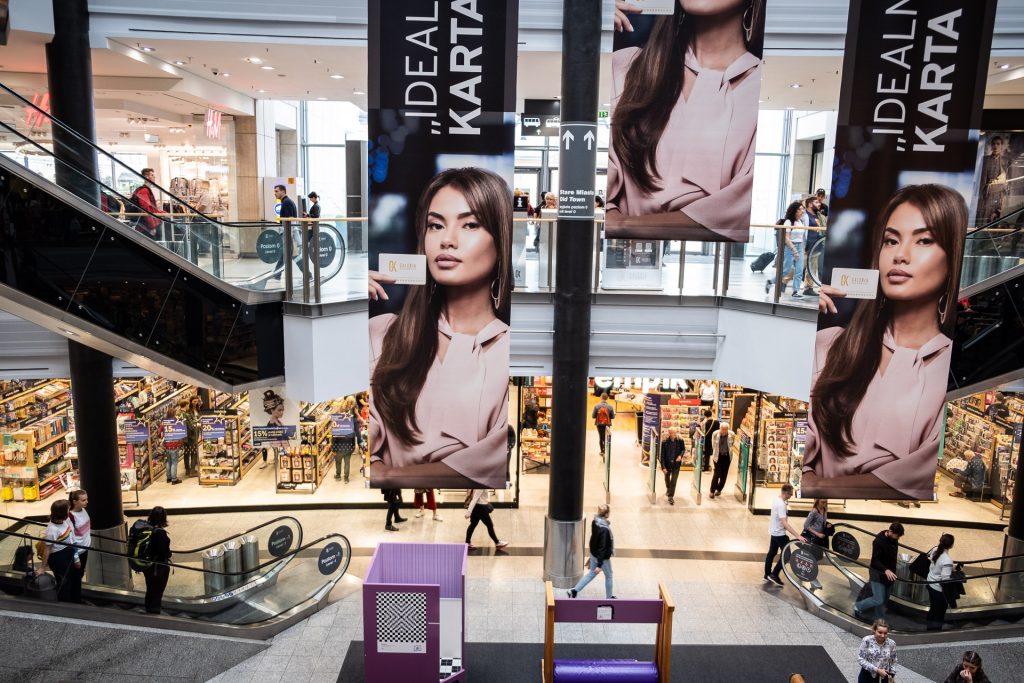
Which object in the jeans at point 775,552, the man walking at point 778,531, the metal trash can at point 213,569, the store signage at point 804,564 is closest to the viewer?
the metal trash can at point 213,569

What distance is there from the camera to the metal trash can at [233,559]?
810 centimetres

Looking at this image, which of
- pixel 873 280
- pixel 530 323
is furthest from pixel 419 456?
pixel 873 280

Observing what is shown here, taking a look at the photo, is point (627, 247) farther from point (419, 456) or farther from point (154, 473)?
point (154, 473)

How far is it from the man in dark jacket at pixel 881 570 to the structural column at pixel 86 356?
26.0ft

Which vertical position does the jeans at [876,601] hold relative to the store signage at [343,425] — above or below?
below

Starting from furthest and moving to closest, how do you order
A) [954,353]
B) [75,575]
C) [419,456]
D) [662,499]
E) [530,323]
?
[662,499] < [530,323] < [954,353] < [419,456] < [75,575]

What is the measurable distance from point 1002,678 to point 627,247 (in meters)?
6.20

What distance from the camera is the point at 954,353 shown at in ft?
27.3

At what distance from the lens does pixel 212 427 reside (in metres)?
12.6

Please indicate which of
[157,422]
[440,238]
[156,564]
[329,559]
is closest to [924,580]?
[440,238]

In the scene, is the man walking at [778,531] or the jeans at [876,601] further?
the man walking at [778,531]

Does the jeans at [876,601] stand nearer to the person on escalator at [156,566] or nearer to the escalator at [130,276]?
the escalator at [130,276]

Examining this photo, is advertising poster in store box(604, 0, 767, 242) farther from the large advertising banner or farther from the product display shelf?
the product display shelf

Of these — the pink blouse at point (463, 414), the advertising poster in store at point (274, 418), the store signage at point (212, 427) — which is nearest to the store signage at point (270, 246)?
the pink blouse at point (463, 414)
